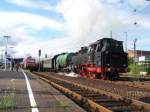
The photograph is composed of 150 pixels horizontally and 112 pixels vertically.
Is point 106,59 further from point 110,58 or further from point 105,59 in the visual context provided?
point 110,58

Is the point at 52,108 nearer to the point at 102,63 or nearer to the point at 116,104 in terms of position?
the point at 116,104

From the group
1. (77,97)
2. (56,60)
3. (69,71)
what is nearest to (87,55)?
(69,71)

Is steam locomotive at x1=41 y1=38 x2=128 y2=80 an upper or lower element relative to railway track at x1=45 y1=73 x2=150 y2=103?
upper

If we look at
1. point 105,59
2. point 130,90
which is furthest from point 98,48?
point 130,90

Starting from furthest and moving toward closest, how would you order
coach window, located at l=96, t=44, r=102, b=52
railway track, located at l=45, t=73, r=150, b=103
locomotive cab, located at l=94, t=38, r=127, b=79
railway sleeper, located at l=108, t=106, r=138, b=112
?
coach window, located at l=96, t=44, r=102, b=52 < locomotive cab, located at l=94, t=38, r=127, b=79 < railway track, located at l=45, t=73, r=150, b=103 < railway sleeper, located at l=108, t=106, r=138, b=112

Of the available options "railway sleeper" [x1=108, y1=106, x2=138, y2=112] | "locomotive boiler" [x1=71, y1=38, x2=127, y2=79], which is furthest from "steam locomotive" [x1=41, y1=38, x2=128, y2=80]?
"railway sleeper" [x1=108, y1=106, x2=138, y2=112]

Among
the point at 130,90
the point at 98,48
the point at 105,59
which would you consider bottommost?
the point at 130,90

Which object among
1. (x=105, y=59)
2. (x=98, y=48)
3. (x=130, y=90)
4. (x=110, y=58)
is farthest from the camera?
(x=98, y=48)

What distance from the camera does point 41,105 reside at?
14180 mm

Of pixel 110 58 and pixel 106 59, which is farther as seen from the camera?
pixel 110 58

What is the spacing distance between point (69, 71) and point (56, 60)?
1536 centimetres

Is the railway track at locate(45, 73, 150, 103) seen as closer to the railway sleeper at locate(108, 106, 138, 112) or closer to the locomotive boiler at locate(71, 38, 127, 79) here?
the railway sleeper at locate(108, 106, 138, 112)

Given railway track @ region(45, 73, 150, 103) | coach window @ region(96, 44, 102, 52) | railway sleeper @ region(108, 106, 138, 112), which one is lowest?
railway sleeper @ region(108, 106, 138, 112)

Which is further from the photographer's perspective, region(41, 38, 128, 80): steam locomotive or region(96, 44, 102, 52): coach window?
region(96, 44, 102, 52): coach window
